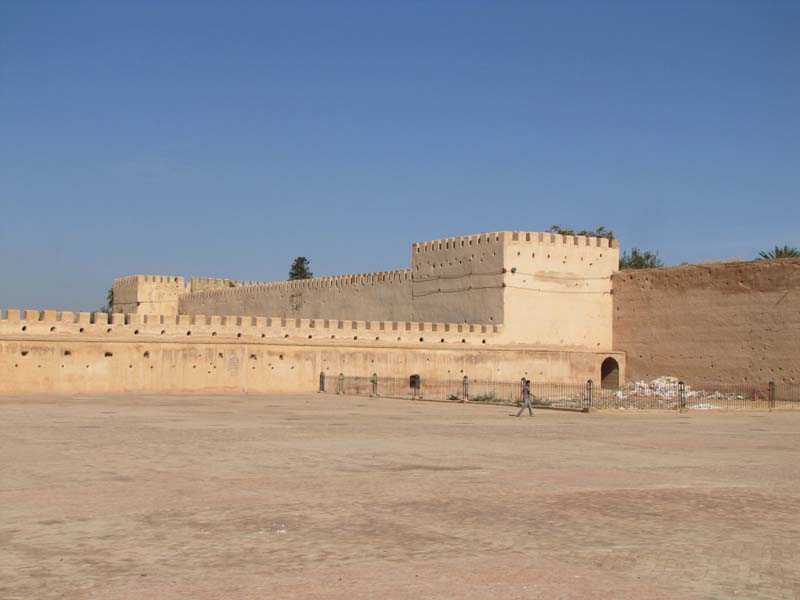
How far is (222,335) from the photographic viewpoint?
26.3 metres

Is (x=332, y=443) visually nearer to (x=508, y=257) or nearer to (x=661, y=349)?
(x=508, y=257)

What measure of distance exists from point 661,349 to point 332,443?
21279 millimetres

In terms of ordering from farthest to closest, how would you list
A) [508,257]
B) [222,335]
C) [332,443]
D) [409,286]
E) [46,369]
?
[409,286], [508,257], [222,335], [46,369], [332,443]

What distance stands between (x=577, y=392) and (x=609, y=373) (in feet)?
9.68

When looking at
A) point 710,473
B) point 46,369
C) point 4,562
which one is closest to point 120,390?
point 46,369

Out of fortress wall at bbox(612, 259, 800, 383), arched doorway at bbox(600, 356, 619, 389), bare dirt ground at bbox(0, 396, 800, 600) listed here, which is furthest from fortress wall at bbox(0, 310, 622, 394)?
bare dirt ground at bbox(0, 396, 800, 600)

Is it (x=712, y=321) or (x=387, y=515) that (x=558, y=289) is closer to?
(x=712, y=321)

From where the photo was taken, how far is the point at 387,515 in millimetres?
7527

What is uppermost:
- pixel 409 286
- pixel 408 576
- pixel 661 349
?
pixel 409 286

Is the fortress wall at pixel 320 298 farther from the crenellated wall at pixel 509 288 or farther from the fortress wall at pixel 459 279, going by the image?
the fortress wall at pixel 459 279

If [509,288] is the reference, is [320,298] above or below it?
above

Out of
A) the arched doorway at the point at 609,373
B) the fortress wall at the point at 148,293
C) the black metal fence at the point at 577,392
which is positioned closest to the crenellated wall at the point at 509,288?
the arched doorway at the point at 609,373

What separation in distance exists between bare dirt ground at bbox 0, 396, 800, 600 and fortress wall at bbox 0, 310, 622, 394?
31.6ft

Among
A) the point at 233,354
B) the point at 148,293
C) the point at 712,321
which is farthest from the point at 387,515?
the point at 148,293
